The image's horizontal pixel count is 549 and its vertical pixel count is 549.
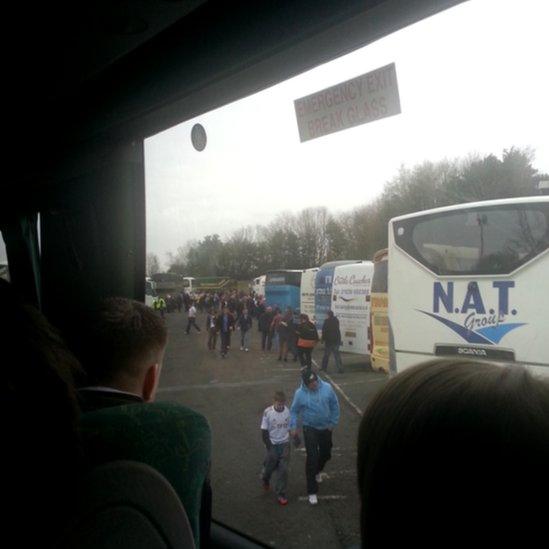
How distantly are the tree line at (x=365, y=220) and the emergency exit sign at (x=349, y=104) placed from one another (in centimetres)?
19

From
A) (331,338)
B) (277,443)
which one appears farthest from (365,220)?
(277,443)

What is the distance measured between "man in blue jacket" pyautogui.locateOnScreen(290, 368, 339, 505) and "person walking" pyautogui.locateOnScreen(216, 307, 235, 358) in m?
0.41

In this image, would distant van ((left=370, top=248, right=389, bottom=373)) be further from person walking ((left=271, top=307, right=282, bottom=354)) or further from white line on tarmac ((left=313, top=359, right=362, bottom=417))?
person walking ((left=271, top=307, right=282, bottom=354))

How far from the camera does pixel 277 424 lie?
2504 millimetres

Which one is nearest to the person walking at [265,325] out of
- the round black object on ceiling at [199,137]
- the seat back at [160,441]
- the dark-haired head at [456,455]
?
the round black object on ceiling at [199,137]

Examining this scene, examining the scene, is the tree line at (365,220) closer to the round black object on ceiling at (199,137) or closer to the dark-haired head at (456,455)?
the round black object on ceiling at (199,137)

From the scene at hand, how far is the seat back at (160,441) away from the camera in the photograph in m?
0.76

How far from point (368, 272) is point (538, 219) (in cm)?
65

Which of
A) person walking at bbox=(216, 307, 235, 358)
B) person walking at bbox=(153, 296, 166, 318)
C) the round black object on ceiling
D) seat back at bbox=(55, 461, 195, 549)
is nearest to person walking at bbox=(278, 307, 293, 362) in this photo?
person walking at bbox=(216, 307, 235, 358)

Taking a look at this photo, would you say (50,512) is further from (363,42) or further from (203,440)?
(363,42)

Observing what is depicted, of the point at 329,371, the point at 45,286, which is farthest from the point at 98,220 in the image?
the point at 329,371

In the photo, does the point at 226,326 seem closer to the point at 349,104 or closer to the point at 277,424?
the point at 277,424

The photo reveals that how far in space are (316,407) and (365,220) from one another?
3.46 ft

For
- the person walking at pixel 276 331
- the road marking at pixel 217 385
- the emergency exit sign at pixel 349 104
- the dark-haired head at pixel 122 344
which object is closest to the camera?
the dark-haired head at pixel 122 344
